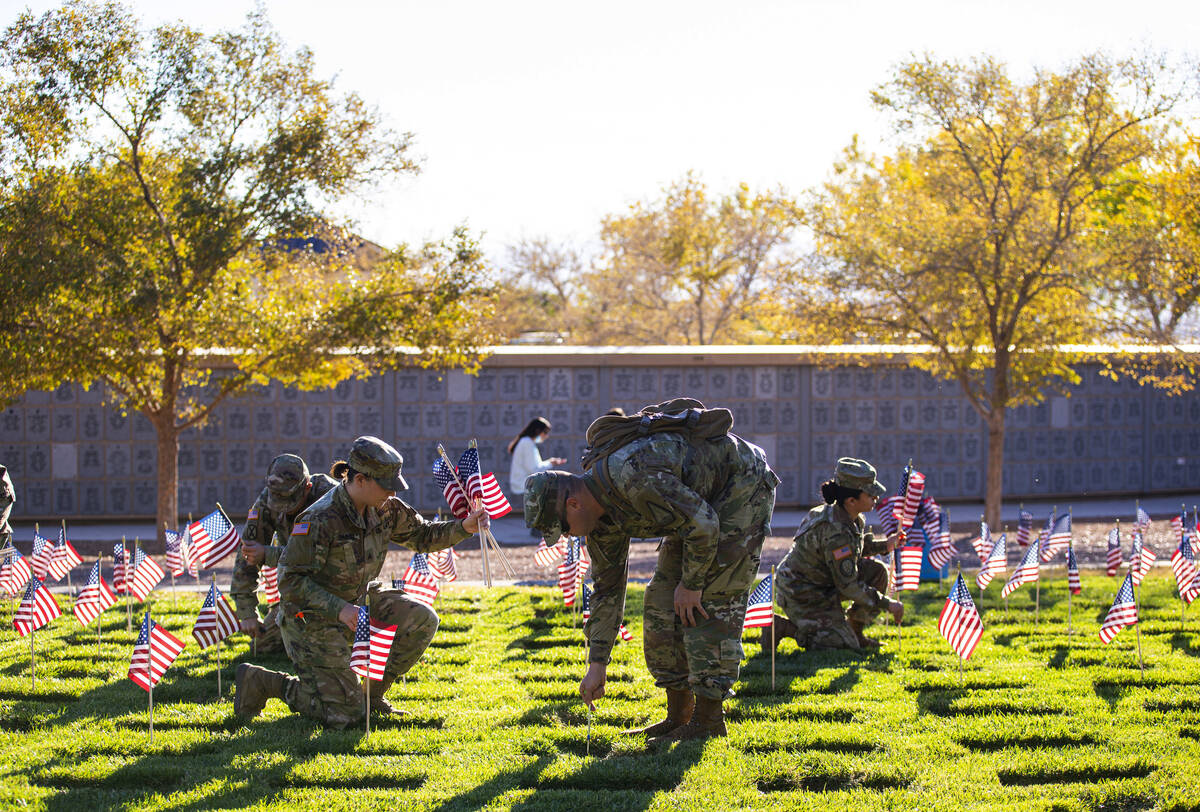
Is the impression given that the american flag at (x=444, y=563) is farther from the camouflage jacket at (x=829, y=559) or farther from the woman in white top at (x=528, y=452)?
the woman in white top at (x=528, y=452)

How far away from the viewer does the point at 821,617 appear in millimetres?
8672

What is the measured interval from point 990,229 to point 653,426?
419 inches

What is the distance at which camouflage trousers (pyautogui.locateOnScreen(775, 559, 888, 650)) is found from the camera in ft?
28.4

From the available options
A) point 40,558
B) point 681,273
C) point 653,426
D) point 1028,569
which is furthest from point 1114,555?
point 681,273

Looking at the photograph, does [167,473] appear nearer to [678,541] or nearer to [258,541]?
[258,541]

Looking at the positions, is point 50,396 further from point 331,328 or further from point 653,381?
point 653,381

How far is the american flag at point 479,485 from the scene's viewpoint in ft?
27.0

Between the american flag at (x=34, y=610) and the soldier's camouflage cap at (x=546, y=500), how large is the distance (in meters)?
4.13

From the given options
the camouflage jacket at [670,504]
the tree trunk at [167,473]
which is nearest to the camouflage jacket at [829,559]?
the camouflage jacket at [670,504]

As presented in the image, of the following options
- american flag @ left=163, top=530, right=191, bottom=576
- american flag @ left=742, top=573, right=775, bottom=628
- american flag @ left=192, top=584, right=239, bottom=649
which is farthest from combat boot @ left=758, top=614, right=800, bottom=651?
american flag @ left=163, top=530, right=191, bottom=576

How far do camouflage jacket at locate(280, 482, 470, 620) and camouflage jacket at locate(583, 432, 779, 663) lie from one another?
953 mm

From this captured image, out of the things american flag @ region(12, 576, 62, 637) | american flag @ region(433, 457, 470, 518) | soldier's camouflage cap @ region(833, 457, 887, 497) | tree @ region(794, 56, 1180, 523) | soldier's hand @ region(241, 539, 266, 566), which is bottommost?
american flag @ region(12, 576, 62, 637)

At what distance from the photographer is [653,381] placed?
19.2 meters

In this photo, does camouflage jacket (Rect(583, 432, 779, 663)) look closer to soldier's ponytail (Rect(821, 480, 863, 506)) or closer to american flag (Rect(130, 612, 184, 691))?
soldier's ponytail (Rect(821, 480, 863, 506))
